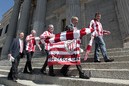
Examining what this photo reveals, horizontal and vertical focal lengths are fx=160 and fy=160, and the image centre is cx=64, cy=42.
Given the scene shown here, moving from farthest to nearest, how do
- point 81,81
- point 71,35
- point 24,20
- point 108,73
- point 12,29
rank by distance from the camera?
point 12,29 → point 24,20 → point 71,35 → point 108,73 → point 81,81

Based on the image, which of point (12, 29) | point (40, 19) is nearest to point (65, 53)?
point (40, 19)

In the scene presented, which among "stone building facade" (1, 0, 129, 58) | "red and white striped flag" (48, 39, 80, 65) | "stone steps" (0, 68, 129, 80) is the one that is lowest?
"stone steps" (0, 68, 129, 80)

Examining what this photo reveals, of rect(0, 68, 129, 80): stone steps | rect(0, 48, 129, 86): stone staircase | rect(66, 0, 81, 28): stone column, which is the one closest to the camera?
rect(0, 48, 129, 86): stone staircase

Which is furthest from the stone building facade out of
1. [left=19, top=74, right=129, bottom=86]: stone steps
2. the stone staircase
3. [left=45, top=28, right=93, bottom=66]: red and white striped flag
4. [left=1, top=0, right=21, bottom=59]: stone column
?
[left=19, top=74, right=129, bottom=86]: stone steps

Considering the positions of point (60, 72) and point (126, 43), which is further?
point (126, 43)

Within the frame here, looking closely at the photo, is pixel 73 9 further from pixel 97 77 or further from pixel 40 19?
pixel 97 77

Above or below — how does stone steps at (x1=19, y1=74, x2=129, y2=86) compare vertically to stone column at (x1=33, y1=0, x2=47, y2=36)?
below

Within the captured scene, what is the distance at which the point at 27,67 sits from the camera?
22.2ft

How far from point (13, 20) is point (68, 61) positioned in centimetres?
1657

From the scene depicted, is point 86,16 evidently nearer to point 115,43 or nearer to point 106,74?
point 115,43

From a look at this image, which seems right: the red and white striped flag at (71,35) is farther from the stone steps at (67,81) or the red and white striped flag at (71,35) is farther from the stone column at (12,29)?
the stone column at (12,29)

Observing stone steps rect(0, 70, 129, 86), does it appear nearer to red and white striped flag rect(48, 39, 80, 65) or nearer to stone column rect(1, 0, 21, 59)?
red and white striped flag rect(48, 39, 80, 65)

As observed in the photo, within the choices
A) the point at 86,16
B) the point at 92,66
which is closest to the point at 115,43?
the point at 86,16

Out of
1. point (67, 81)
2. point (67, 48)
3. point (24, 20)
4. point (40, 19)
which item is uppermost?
point (24, 20)
